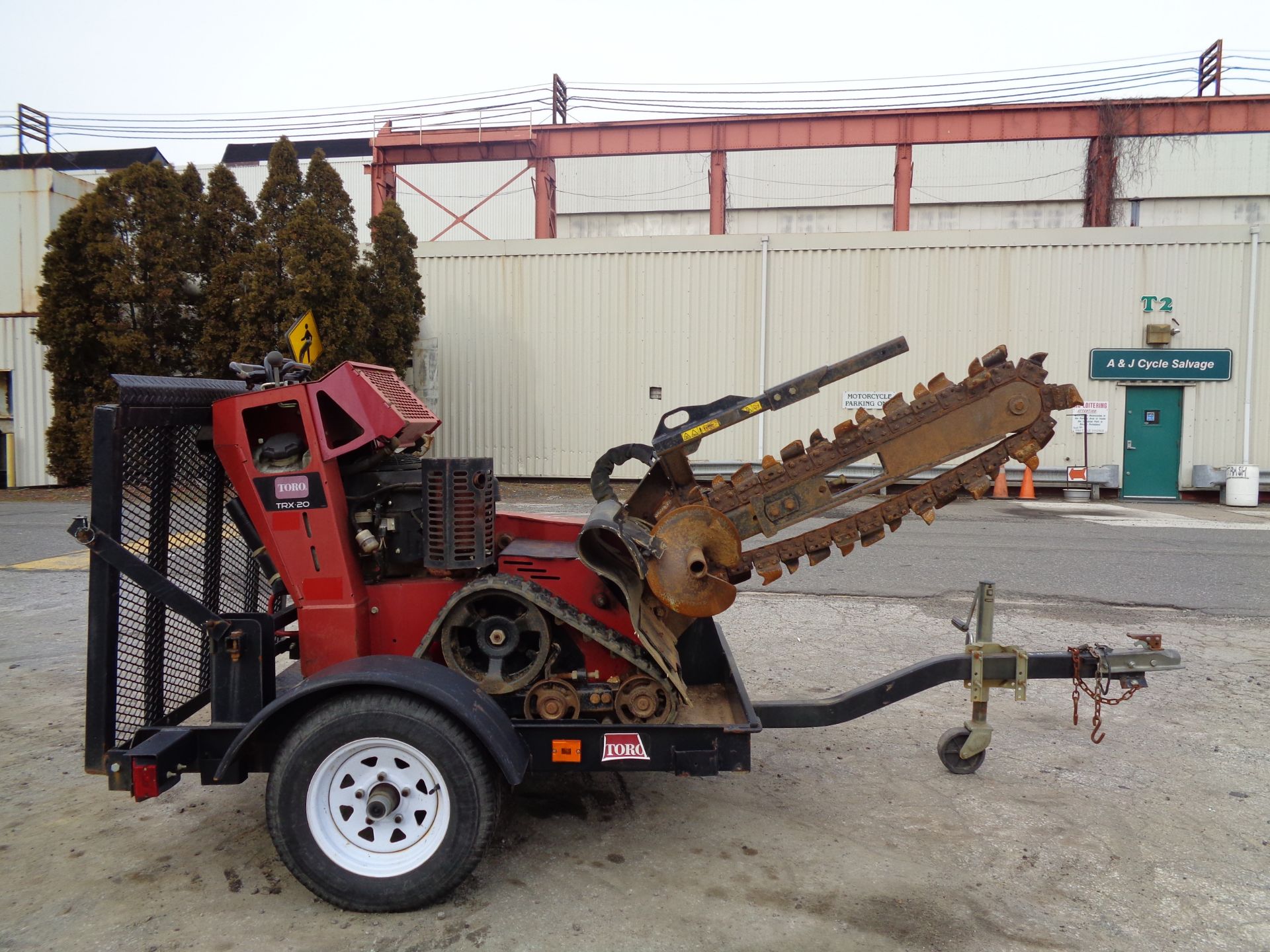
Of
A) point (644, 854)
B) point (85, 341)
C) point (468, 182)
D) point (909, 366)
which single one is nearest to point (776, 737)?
point (644, 854)

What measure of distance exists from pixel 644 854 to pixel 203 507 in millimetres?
2440

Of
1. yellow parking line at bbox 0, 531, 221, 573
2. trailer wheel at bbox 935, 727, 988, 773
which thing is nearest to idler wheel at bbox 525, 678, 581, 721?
trailer wheel at bbox 935, 727, 988, 773

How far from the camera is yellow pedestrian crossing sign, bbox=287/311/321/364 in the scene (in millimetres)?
6017

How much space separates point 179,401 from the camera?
11.4 feet

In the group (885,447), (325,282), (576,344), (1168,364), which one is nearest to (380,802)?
(885,447)

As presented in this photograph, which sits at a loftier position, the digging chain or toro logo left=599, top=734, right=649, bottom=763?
the digging chain

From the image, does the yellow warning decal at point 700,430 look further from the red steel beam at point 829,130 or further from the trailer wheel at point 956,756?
the red steel beam at point 829,130

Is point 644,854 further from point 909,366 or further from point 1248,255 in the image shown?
point 1248,255

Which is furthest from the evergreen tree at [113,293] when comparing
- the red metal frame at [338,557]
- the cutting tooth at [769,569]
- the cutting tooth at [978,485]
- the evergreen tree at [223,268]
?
the cutting tooth at [978,485]

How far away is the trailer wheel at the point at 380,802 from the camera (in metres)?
3.12

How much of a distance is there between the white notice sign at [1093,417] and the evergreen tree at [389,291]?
13.8 meters

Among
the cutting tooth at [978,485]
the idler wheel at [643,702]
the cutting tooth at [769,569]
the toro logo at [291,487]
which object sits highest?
the cutting tooth at [978,485]

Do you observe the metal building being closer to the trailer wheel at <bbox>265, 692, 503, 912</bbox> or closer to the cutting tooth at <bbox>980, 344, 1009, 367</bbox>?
the trailer wheel at <bbox>265, 692, 503, 912</bbox>

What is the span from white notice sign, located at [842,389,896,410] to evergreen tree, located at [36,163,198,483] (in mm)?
13477
